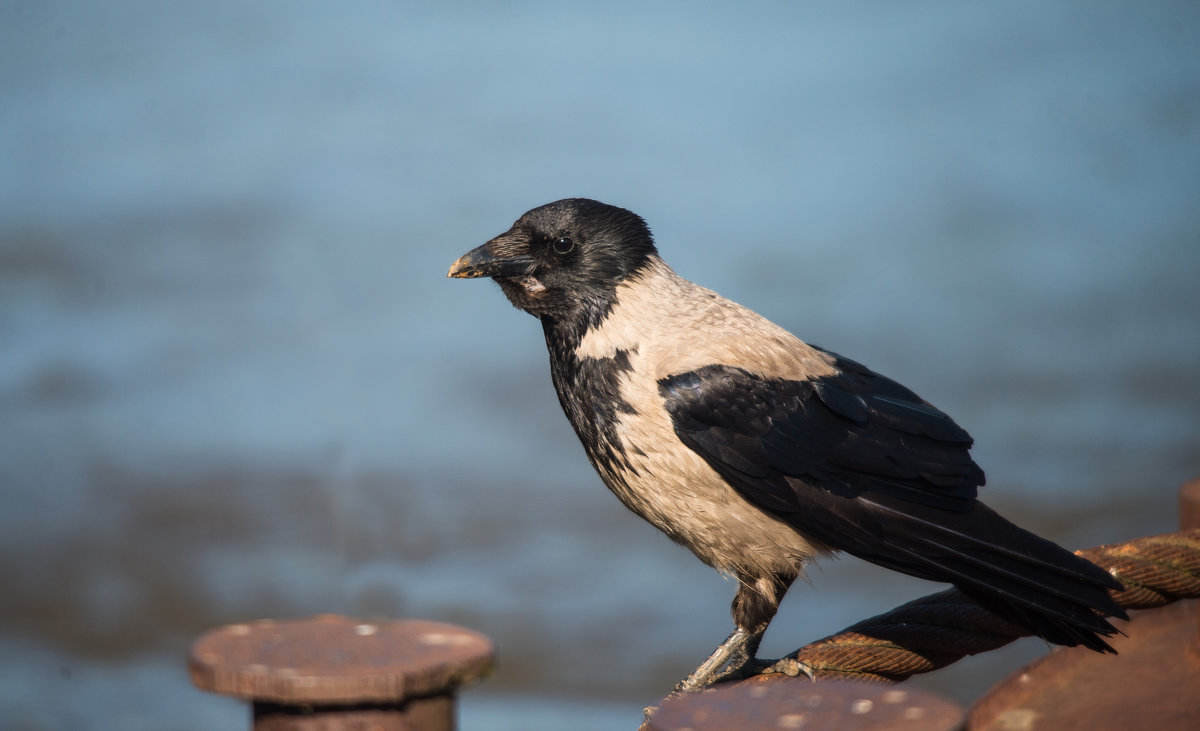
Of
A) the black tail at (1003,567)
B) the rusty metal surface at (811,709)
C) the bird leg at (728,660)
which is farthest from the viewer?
the bird leg at (728,660)

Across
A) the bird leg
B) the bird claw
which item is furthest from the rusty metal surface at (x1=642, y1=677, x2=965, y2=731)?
the bird leg

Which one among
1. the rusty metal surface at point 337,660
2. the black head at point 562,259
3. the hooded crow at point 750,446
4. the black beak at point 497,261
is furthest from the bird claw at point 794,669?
the rusty metal surface at point 337,660

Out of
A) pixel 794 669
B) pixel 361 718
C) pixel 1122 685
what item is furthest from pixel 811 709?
pixel 1122 685

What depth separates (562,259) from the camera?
8.33ft

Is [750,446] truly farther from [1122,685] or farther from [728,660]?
[1122,685]

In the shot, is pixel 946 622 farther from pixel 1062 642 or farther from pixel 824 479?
pixel 824 479

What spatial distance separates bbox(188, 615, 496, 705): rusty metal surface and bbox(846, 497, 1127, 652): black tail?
1301 millimetres

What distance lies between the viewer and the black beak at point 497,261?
2.52 meters

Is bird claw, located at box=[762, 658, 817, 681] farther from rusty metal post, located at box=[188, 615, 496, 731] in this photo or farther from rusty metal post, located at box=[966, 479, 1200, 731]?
rusty metal post, located at box=[188, 615, 496, 731]

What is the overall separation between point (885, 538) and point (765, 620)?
1.28ft

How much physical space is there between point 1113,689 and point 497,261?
5.28 feet

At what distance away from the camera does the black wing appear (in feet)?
7.23

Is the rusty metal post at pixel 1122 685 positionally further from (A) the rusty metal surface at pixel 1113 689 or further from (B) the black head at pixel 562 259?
(B) the black head at pixel 562 259

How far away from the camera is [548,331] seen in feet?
8.46
